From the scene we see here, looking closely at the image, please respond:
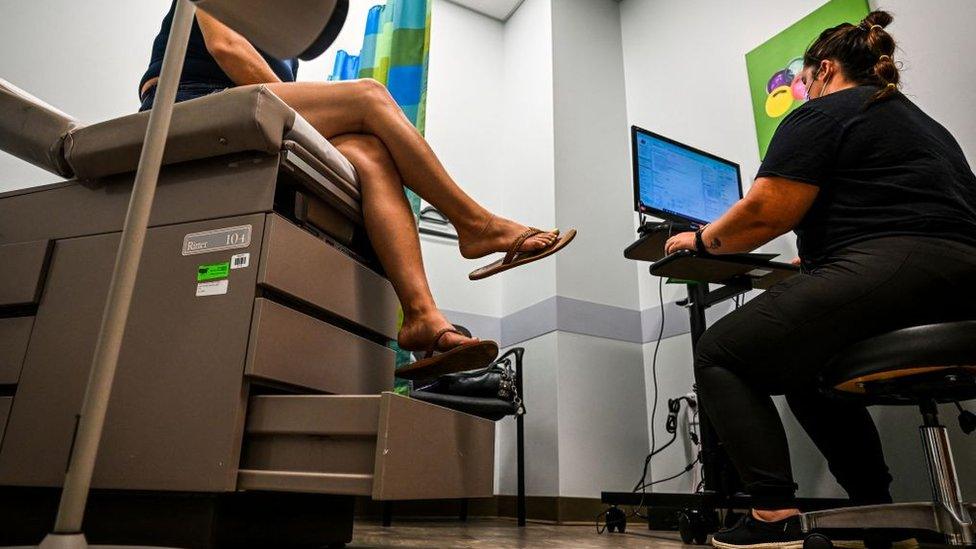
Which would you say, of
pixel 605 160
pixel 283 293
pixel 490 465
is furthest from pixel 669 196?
pixel 283 293

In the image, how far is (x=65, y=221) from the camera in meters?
1.27

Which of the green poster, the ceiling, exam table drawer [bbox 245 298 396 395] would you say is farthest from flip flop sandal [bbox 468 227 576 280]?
the ceiling

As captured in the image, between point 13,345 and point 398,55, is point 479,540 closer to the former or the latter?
point 13,345

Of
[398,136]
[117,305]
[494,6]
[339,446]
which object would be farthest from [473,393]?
[494,6]

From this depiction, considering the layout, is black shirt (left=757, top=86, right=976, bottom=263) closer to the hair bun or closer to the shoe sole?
the hair bun

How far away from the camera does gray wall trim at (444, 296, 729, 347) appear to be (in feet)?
9.02

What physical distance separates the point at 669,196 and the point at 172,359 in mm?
1888

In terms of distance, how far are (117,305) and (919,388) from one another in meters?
1.41

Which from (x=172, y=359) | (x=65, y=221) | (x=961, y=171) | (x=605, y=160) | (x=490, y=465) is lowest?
(x=490, y=465)

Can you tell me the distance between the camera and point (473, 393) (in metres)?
2.28

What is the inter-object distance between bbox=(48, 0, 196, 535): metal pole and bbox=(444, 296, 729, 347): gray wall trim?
7.06ft

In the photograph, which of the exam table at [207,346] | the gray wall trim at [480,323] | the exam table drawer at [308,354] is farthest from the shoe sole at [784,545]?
the gray wall trim at [480,323]

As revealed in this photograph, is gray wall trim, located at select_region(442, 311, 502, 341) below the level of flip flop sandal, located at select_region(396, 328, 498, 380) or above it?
A: above

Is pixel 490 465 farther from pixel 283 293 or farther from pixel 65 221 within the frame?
pixel 65 221
